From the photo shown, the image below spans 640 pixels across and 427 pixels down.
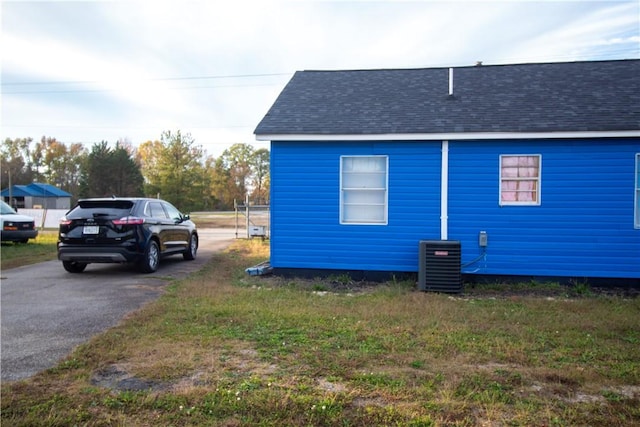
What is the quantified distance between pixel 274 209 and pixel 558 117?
5.85 metres

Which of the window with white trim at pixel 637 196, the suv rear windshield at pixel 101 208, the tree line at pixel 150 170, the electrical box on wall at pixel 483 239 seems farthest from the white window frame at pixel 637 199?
the tree line at pixel 150 170

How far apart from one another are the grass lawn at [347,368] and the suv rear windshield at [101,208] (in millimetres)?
2989

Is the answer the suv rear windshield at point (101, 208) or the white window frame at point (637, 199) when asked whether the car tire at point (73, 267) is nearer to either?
the suv rear windshield at point (101, 208)

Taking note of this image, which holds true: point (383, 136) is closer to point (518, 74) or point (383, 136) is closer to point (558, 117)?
point (558, 117)

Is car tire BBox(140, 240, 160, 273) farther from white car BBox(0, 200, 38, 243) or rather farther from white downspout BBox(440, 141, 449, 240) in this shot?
white car BBox(0, 200, 38, 243)

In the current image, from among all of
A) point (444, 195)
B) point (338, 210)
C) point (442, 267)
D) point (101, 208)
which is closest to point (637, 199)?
point (444, 195)

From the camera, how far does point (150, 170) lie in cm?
4122

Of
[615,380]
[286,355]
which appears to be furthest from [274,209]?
[615,380]

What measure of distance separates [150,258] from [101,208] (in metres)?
1.44

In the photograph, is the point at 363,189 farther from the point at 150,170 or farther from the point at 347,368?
the point at 150,170

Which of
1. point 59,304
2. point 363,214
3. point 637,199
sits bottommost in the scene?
point 59,304

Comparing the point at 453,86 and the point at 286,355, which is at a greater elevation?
the point at 453,86

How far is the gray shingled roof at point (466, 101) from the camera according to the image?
8008 mm

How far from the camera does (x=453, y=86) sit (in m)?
9.53
